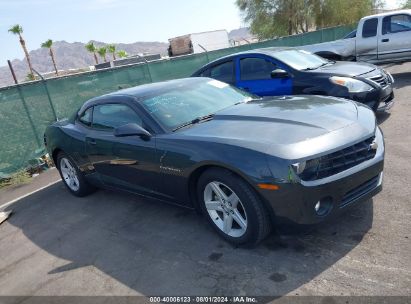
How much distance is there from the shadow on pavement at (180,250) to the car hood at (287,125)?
753 mm

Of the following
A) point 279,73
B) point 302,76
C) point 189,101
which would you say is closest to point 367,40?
point 302,76

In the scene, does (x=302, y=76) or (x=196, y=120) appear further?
(x=302, y=76)

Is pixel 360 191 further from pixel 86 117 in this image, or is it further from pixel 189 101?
pixel 86 117

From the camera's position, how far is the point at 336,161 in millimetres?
3135

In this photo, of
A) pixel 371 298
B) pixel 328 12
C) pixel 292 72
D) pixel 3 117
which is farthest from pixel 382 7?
pixel 371 298

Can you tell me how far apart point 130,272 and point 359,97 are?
461 centimetres

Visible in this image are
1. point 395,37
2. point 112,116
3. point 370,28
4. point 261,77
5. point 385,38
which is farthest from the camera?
point 370,28

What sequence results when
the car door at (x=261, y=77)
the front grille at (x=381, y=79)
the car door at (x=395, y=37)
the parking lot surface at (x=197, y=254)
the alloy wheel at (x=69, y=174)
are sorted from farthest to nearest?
the car door at (x=395, y=37) → the car door at (x=261, y=77) → the front grille at (x=381, y=79) → the alloy wheel at (x=69, y=174) → the parking lot surface at (x=197, y=254)

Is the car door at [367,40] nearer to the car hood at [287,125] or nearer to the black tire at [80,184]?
the car hood at [287,125]

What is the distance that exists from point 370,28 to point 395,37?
835 millimetres

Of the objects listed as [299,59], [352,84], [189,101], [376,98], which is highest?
[189,101]

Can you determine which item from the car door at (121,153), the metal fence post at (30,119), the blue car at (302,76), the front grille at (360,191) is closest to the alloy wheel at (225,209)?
the car door at (121,153)

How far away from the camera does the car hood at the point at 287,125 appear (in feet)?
10.5

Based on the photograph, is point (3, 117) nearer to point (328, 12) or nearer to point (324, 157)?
point (324, 157)
